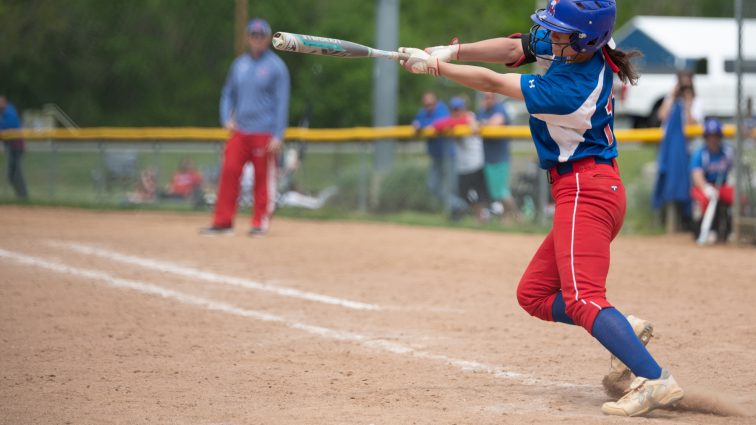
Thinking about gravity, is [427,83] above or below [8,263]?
above

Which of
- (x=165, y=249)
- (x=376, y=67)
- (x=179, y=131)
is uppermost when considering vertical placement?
(x=376, y=67)

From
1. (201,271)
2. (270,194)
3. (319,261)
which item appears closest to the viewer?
(201,271)

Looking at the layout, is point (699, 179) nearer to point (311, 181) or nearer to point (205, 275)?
point (205, 275)

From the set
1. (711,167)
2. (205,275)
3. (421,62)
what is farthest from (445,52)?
(711,167)

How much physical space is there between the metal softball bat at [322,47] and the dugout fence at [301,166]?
26.0ft

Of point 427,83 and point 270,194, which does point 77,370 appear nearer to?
point 270,194

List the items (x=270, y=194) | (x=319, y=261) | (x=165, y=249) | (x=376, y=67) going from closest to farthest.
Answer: (x=319, y=261) → (x=165, y=249) → (x=270, y=194) → (x=376, y=67)

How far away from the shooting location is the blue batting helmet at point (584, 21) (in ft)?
14.8

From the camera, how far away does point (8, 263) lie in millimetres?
9383

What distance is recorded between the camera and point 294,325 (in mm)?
6816

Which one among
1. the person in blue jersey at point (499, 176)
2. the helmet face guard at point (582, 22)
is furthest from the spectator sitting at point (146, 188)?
the helmet face guard at point (582, 22)

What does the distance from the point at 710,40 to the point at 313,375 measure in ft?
77.7

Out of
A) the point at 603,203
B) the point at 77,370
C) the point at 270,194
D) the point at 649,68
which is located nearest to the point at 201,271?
the point at 270,194

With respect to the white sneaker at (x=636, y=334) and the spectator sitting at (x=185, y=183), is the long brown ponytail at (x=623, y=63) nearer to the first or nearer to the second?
the white sneaker at (x=636, y=334)
